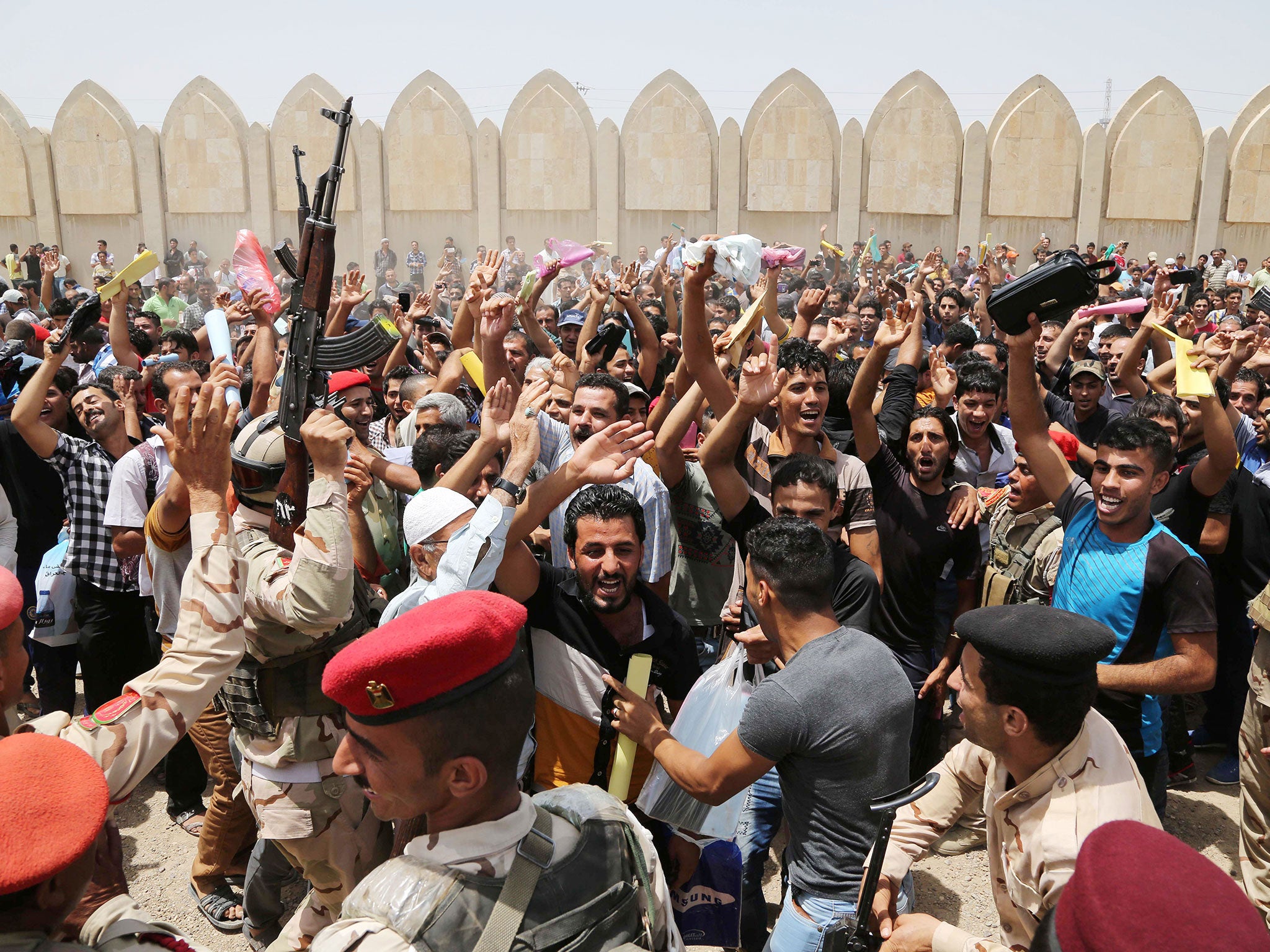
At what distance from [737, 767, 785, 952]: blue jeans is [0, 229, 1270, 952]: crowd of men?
1 centimetres

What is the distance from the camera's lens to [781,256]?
7621 millimetres

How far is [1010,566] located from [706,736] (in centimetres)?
193

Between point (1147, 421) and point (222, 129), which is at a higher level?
point (222, 129)

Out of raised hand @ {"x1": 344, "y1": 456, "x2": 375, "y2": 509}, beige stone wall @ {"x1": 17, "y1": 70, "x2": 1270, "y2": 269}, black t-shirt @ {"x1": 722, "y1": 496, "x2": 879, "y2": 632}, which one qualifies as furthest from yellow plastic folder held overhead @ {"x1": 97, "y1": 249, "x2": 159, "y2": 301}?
beige stone wall @ {"x1": 17, "y1": 70, "x2": 1270, "y2": 269}

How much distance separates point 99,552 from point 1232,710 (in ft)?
19.4

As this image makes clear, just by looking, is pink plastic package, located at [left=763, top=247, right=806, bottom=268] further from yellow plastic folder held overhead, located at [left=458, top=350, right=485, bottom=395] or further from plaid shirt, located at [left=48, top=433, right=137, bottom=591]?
plaid shirt, located at [left=48, top=433, right=137, bottom=591]

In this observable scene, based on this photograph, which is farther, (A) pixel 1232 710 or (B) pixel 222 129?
Answer: (B) pixel 222 129

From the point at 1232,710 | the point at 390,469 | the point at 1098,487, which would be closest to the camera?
the point at 1098,487

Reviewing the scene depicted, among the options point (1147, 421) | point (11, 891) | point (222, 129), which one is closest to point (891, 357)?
point (1147, 421)

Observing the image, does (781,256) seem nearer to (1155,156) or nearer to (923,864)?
(923,864)

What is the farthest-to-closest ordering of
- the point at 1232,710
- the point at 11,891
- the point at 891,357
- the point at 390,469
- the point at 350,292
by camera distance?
the point at 891,357 < the point at 350,292 < the point at 1232,710 < the point at 390,469 < the point at 11,891

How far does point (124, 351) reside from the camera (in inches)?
280

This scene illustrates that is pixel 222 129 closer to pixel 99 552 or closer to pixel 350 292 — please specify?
pixel 350 292

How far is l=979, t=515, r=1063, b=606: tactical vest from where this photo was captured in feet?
13.3
